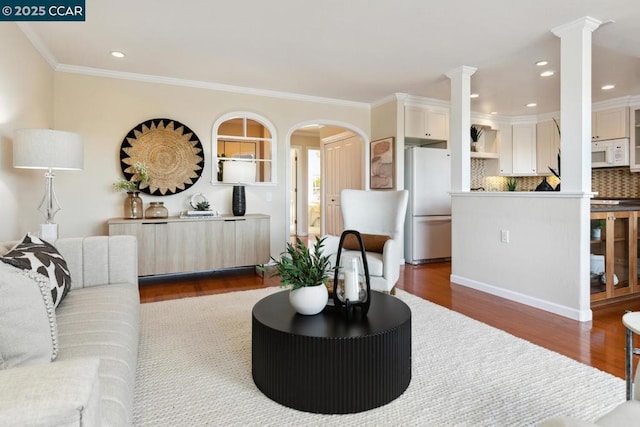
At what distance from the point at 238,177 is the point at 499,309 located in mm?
3125

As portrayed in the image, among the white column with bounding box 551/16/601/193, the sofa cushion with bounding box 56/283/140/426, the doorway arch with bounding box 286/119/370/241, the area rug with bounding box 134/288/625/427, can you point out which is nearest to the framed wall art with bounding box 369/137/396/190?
the doorway arch with bounding box 286/119/370/241

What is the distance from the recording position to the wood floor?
2395mm

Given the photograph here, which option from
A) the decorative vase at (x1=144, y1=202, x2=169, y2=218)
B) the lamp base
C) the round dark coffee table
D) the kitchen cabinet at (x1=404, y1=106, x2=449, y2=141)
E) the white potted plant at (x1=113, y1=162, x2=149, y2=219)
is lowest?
the round dark coffee table

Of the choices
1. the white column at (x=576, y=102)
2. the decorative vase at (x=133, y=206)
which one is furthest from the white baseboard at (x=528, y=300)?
the decorative vase at (x=133, y=206)

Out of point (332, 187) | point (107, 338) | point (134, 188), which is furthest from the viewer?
point (332, 187)

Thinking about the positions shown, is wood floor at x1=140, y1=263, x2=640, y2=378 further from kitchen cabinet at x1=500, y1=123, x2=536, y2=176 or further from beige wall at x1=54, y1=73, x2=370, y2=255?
kitchen cabinet at x1=500, y1=123, x2=536, y2=176

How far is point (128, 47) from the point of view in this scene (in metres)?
3.52

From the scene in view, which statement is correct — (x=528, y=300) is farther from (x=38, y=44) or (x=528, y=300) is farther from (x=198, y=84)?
(x=38, y=44)

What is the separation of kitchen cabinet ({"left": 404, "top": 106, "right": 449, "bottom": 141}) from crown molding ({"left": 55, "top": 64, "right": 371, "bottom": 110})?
29.0 inches

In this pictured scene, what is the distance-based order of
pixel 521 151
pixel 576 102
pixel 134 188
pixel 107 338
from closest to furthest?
pixel 107 338
pixel 576 102
pixel 134 188
pixel 521 151

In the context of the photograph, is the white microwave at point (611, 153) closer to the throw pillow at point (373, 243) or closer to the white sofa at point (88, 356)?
the throw pillow at point (373, 243)

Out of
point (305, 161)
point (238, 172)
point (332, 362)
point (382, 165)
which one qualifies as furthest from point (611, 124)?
point (332, 362)

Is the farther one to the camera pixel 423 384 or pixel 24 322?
pixel 423 384

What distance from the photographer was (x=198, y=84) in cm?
461
